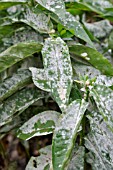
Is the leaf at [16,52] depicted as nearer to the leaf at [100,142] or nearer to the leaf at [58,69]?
the leaf at [58,69]

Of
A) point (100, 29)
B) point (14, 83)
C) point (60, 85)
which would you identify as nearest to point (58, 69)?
point (60, 85)

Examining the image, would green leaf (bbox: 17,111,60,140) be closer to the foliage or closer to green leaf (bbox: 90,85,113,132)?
the foliage

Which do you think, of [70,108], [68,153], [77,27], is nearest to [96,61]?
[77,27]

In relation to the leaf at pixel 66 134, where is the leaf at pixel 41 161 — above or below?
below

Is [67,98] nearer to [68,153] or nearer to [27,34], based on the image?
[68,153]

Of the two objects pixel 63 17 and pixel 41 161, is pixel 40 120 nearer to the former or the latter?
pixel 41 161

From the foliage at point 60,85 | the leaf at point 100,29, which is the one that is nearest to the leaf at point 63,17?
the foliage at point 60,85
